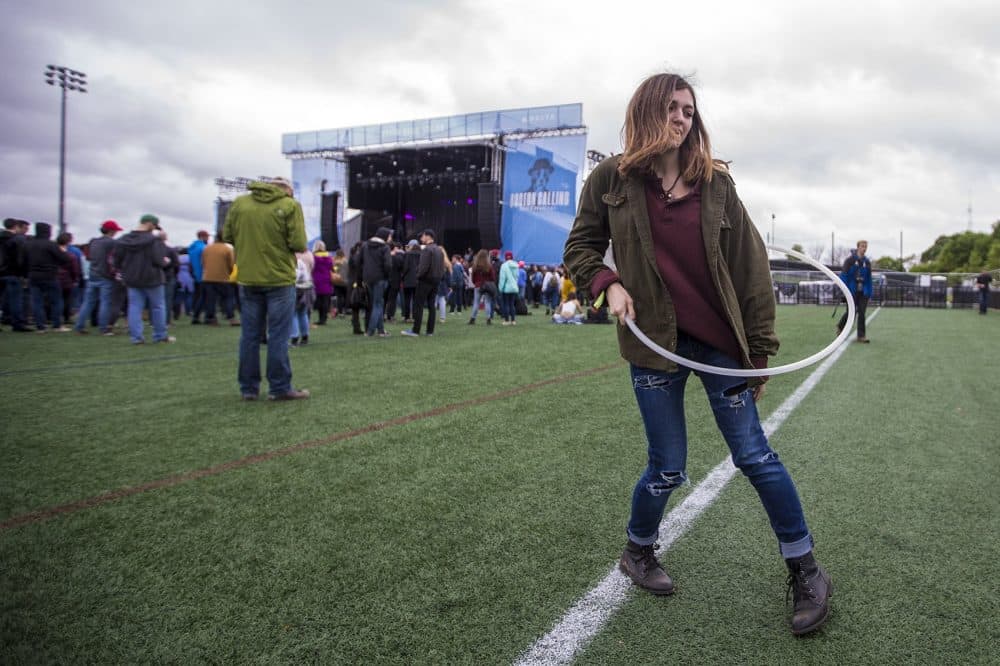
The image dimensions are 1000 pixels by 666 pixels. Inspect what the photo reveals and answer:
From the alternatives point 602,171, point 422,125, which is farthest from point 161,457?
point 422,125

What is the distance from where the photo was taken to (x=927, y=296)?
36469 mm

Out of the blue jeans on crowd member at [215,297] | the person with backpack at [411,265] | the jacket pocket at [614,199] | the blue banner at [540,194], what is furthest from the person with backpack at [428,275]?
the blue banner at [540,194]

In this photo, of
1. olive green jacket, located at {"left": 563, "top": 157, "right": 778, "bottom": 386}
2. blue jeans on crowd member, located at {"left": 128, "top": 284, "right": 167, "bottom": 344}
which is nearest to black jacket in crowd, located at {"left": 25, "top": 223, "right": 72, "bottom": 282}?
blue jeans on crowd member, located at {"left": 128, "top": 284, "right": 167, "bottom": 344}

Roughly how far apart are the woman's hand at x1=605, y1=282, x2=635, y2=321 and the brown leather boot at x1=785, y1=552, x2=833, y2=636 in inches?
42.0

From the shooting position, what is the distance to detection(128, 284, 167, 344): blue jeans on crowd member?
10.4 meters

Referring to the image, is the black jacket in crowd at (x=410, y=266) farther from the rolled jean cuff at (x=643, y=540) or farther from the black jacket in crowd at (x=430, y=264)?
the rolled jean cuff at (x=643, y=540)

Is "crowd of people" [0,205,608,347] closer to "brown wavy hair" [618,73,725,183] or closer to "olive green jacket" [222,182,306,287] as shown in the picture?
"olive green jacket" [222,182,306,287]

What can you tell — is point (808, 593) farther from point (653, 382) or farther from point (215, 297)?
point (215, 297)

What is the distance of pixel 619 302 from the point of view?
2.29m

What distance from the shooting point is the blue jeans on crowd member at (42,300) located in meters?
12.1

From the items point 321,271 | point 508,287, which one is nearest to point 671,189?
point 321,271

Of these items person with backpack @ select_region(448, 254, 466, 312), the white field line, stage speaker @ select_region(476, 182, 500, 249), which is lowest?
the white field line

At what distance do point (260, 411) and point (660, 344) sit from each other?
4336 mm

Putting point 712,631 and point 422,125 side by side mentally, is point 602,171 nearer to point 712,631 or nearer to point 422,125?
point 712,631
